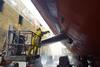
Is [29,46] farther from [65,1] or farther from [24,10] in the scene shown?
[24,10]

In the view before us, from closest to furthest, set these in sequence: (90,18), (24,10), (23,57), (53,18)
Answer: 1. (90,18)
2. (23,57)
3. (53,18)
4. (24,10)

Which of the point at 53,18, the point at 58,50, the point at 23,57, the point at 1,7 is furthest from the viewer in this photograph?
the point at 58,50

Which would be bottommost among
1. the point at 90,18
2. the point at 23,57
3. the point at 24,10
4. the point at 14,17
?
the point at 23,57

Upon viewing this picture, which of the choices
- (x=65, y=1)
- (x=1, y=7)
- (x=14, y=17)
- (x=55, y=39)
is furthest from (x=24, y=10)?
(x=65, y=1)

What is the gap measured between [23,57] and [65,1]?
6.38 feet

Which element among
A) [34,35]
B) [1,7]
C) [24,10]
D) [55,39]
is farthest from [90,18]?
[24,10]

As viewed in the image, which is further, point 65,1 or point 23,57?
point 23,57

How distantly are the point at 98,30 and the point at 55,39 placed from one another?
11.4ft

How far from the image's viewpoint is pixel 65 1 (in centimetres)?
265

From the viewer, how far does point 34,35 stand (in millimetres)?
4715

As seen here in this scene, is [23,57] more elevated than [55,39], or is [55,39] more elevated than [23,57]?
[55,39]

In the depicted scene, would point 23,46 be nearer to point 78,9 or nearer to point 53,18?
point 53,18

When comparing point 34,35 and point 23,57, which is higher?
point 34,35

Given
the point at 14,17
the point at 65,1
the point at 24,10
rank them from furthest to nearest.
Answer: the point at 24,10, the point at 14,17, the point at 65,1
